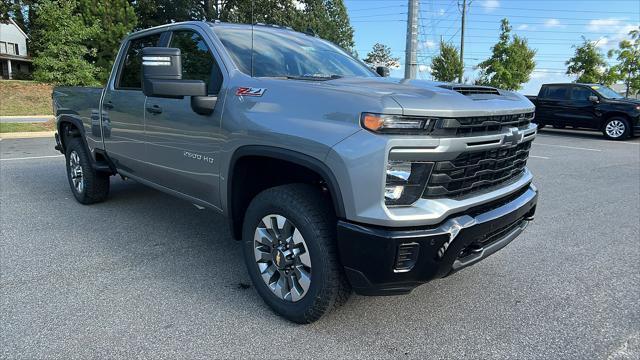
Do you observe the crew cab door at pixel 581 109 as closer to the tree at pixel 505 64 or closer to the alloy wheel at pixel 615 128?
the alloy wheel at pixel 615 128

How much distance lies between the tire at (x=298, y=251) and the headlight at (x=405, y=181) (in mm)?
453

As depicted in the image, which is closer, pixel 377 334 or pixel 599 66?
pixel 377 334

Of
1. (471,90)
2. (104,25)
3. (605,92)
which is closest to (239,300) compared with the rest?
(471,90)

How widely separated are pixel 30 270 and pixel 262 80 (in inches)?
94.1

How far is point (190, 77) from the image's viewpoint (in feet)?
12.1

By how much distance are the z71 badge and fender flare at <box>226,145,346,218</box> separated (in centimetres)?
34

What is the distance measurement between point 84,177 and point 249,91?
327cm

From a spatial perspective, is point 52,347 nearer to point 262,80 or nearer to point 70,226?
point 262,80

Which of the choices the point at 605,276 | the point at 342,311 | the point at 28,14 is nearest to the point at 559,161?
the point at 605,276

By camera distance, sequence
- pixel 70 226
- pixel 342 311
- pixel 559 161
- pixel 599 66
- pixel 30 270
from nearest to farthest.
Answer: pixel 342 311 → pixel 30 270 → pixel 70 226 → pixel 559 161 → pixel 599 66

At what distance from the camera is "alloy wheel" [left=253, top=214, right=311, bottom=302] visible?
2707 mm

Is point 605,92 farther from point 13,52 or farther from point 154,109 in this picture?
point 13,52

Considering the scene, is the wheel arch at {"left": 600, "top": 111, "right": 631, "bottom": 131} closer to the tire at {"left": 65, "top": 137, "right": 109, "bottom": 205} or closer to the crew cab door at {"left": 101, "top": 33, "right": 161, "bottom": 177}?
the crew cab door at {"left": 101, "top": 33, "right": 161, "bottom": 177}

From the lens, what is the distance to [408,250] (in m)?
2.31
